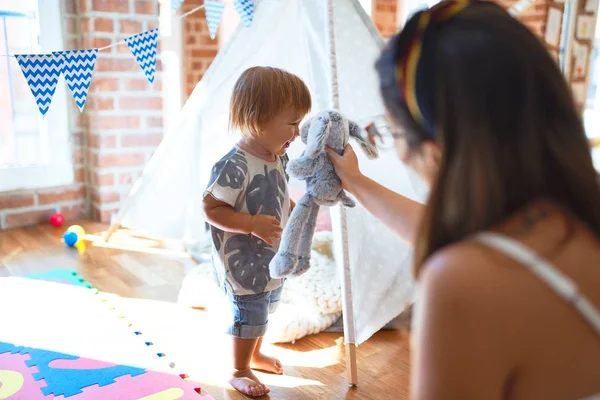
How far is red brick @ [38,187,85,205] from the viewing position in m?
2.95

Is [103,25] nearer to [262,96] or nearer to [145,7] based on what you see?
[145,7]

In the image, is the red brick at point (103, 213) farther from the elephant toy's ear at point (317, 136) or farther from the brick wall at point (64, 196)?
the elephant toy's ear at point (317, 136)

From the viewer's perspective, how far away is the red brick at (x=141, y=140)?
9.78 ft

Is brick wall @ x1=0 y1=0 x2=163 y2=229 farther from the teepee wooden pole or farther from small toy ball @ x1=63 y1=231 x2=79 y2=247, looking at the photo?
the teepee wooden pole

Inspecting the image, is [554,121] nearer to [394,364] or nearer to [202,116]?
[394,364]

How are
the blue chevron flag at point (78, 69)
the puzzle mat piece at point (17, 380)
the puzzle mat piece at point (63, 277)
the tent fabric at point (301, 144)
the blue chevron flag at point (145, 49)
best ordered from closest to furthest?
the puzzle mat piece at point (17, 380) → the tent fabric at point (301, 144) → the blue chevron flag at point (78, 69) → the blue chevron flag at point (145, 49) → the puzzle mat piece at point (63, 277)

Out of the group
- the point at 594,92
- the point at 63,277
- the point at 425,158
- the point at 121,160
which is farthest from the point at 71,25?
the point at 594,92

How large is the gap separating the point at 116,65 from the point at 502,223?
2.64 metres

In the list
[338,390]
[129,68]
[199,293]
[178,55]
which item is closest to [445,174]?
[338,390]

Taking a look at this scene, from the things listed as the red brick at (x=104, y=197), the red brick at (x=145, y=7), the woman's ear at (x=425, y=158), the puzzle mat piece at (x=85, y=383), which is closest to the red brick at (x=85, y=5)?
the red brick at (x=145, y=7)

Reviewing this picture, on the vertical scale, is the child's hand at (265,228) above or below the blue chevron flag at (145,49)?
below

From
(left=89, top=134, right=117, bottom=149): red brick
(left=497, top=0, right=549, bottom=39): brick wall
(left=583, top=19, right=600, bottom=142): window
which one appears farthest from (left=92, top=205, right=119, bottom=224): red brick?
(left=583, top=19, right=600, bottom=142): window

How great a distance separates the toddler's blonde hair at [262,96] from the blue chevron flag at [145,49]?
2.23ft

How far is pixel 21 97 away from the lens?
2.87 m
